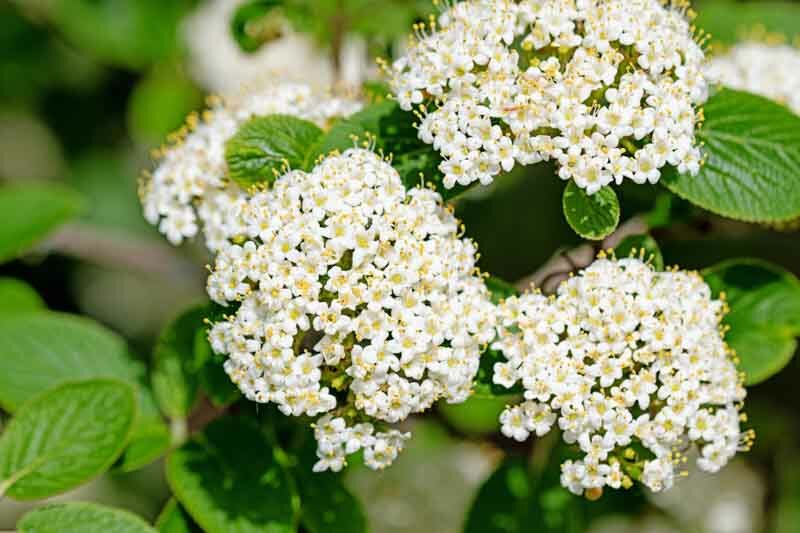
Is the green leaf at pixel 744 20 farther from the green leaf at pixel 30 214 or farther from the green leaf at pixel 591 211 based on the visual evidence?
the green leaf at pixel 30 214

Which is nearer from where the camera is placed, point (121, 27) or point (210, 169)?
point (210, 169)

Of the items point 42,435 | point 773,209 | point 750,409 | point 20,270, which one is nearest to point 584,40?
point 773,209

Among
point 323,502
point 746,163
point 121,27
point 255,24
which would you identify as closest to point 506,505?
point 323,502

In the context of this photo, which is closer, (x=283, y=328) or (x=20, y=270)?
(x=283, y=328)

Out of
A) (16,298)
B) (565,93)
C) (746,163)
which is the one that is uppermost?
(565,93)

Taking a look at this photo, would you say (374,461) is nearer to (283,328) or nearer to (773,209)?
(283,328)

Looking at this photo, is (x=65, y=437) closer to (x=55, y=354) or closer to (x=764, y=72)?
(x=55, y=354)

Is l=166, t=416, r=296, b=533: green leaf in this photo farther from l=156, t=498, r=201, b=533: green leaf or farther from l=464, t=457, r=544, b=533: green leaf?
l=464, t=457, r=544, b=533: green leaf
